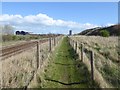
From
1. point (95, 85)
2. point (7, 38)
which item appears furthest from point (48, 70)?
point (7, 38)

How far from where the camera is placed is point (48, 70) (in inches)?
588

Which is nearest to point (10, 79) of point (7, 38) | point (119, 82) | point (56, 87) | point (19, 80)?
point (19, 80)

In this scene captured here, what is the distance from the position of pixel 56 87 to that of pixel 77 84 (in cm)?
92

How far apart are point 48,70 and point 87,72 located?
7.61 feet

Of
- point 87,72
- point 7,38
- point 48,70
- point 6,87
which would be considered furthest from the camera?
point 7,38

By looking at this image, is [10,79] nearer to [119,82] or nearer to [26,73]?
[26,73]

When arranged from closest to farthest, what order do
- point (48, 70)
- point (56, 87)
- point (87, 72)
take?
1. point (56, 87)
2. point (87, 72)
3. point (48, 70)

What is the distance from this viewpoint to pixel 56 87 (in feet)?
36.9

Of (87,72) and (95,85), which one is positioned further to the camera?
(87,72)

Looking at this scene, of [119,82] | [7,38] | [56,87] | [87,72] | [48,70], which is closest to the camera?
[56,87]

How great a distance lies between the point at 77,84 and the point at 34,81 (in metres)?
1.69

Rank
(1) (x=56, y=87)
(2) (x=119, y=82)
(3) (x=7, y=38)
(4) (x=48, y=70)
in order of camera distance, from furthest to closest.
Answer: (3) (x=7, y=38)
(4) (x=48, y=70)
(2) (x=119, y=82)
(1) (x=56, y=87)

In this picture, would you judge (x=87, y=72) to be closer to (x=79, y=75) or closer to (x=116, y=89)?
(x=79, y=75)

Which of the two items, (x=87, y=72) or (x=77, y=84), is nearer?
(x=77, y=84)
